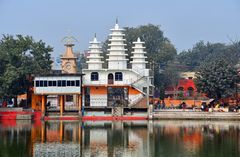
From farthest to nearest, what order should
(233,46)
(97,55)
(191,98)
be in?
(233,46)
(191,98)
(97,55)

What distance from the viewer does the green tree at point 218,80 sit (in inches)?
3356

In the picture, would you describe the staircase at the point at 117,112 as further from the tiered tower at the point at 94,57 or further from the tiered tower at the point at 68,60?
the tiered tower at the point at 68,60

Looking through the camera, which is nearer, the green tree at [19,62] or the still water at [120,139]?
the still water at [120,139]

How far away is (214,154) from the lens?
4806 centimetres

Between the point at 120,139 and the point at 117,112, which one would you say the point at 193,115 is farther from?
the point at 120,139

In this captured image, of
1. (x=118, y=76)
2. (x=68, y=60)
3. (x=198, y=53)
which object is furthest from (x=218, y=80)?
(x=198, y=53)

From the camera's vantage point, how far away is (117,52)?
277 feet

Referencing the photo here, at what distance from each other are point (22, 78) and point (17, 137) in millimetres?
23540

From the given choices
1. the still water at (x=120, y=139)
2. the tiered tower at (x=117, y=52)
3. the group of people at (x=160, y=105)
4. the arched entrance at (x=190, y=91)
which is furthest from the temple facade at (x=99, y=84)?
the arched entrance at (x=190, y=91)

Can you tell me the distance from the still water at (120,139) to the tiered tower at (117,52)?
969cm

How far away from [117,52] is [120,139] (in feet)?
91.3

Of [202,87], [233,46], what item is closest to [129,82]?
[202,87]

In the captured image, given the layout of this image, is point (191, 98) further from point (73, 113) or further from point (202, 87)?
point (73, 113)

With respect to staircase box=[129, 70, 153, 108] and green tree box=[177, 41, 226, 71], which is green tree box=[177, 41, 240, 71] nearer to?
green tree box=[177, 41, 226, 71]
